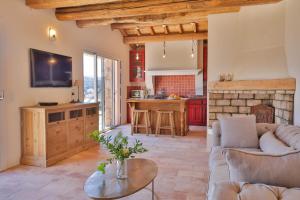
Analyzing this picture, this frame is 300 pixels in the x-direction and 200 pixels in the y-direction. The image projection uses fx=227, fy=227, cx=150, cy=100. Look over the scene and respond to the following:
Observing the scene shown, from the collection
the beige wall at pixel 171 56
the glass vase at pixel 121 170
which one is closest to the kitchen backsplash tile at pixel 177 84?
the beige wall at pixel 171 56

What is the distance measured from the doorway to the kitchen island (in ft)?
3.12

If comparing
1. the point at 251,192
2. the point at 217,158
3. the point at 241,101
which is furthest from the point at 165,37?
the point at 251,192

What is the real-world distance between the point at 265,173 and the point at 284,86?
293 cm

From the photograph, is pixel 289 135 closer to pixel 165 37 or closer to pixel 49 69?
pixel 49 69

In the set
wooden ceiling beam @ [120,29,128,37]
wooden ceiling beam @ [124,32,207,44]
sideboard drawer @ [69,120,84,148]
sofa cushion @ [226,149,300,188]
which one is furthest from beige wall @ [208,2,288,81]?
wooden ceiling beam @ [120,29,128,37]

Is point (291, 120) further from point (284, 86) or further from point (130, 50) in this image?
point (130, 50)

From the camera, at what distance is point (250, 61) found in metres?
4.49

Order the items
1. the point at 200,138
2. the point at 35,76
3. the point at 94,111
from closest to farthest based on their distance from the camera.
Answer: the point at 35,76 < the point at 94,111 < the point at 200,138

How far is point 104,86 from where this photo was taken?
6793 mm

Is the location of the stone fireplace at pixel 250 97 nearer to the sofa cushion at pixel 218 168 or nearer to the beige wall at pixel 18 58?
the sofa cushion at pixel 218 168

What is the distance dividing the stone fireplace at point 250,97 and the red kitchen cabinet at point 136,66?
4.11 m

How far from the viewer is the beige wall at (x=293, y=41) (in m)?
3.38

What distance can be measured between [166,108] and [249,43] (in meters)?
2.68

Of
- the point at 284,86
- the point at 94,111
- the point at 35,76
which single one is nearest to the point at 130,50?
the point at 94,111
